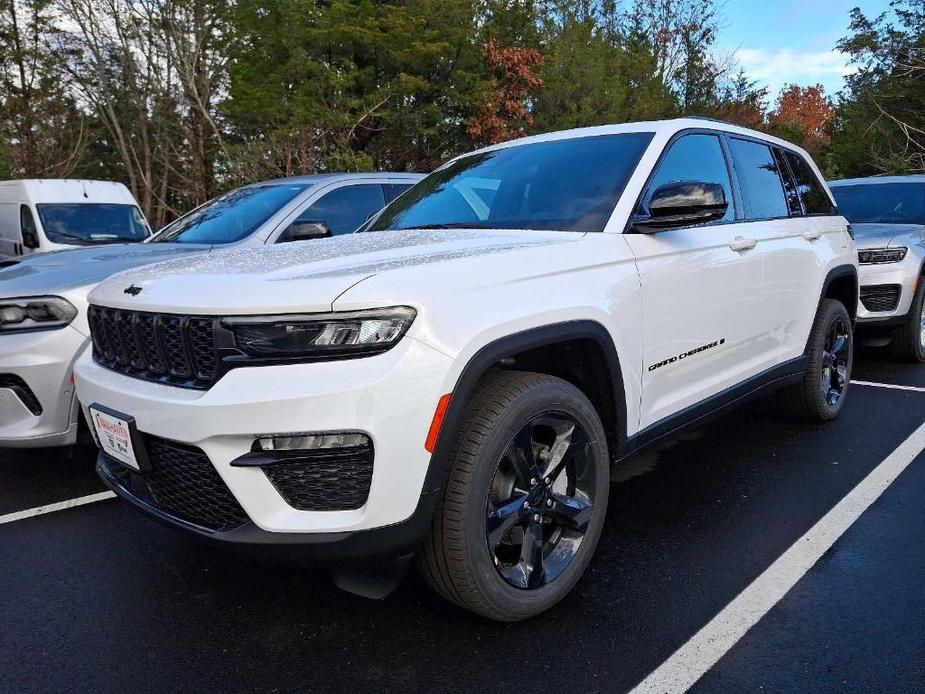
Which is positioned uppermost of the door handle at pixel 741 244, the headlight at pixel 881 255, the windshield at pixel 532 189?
the windshield at pixel 532 189

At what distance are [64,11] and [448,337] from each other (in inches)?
859

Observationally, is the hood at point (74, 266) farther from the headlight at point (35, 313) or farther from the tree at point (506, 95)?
the tree at point (506, 95)

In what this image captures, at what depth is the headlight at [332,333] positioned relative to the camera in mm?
2000

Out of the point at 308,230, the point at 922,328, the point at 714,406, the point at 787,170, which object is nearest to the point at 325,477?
the point at 714,406

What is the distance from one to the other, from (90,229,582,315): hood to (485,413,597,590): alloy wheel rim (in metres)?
0.66

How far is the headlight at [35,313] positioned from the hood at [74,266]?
5 centimetres

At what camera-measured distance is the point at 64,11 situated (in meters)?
19.1

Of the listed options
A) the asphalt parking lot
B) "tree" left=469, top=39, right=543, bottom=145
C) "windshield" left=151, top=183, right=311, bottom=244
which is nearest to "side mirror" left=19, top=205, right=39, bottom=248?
"windshield" left=151, top=183, right=311, bottom=244

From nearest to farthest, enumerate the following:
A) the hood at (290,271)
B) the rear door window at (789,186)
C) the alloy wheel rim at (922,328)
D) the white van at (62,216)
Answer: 1. the hood at (290,271)
2. the rear door window at (789,186)
3. the alloy wheel rim at (922,328)
4. the white van at (62,216)

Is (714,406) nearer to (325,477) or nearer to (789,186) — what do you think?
(789,186)

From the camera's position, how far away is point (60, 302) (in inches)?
143

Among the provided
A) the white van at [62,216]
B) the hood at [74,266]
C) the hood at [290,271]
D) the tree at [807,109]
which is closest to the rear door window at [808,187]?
the hood at [290,271]

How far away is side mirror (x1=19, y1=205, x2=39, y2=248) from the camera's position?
9.19 m

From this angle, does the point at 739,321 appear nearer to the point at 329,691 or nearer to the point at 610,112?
the point at 329,691
